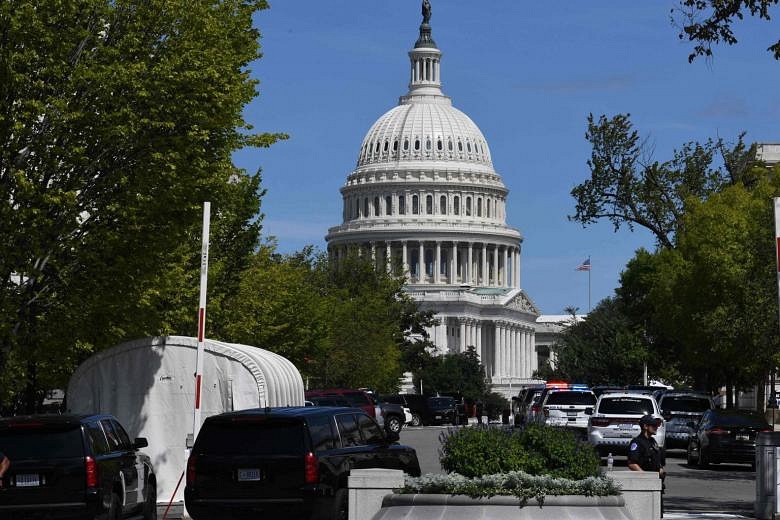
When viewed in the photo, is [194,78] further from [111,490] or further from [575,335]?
[575,335]

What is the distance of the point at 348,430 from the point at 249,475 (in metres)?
1.86

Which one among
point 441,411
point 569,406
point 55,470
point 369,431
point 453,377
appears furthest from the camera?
point 453,377

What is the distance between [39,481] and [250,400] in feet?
23.1

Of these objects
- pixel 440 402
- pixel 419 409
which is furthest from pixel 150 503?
pixel 440 402

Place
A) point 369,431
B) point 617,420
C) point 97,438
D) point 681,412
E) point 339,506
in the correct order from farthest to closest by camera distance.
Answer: point 681,412, point 617,420, point 369,431, point 97,438, point 339,506

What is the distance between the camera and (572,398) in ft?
155

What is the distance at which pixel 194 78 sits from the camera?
86.7ft

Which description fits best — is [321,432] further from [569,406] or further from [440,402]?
[440,402]

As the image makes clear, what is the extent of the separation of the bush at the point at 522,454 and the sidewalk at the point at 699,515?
17.2 feet

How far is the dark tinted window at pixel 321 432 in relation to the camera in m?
20.3

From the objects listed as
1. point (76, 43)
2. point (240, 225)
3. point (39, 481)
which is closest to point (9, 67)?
point (76, 43)

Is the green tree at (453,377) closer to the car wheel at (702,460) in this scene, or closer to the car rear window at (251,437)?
the car wheel at (702,460)

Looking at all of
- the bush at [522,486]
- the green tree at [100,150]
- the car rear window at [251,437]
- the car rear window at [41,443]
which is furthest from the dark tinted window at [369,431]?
the green tree at [100,150]

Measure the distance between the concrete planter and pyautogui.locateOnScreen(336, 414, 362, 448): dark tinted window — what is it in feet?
8.28
